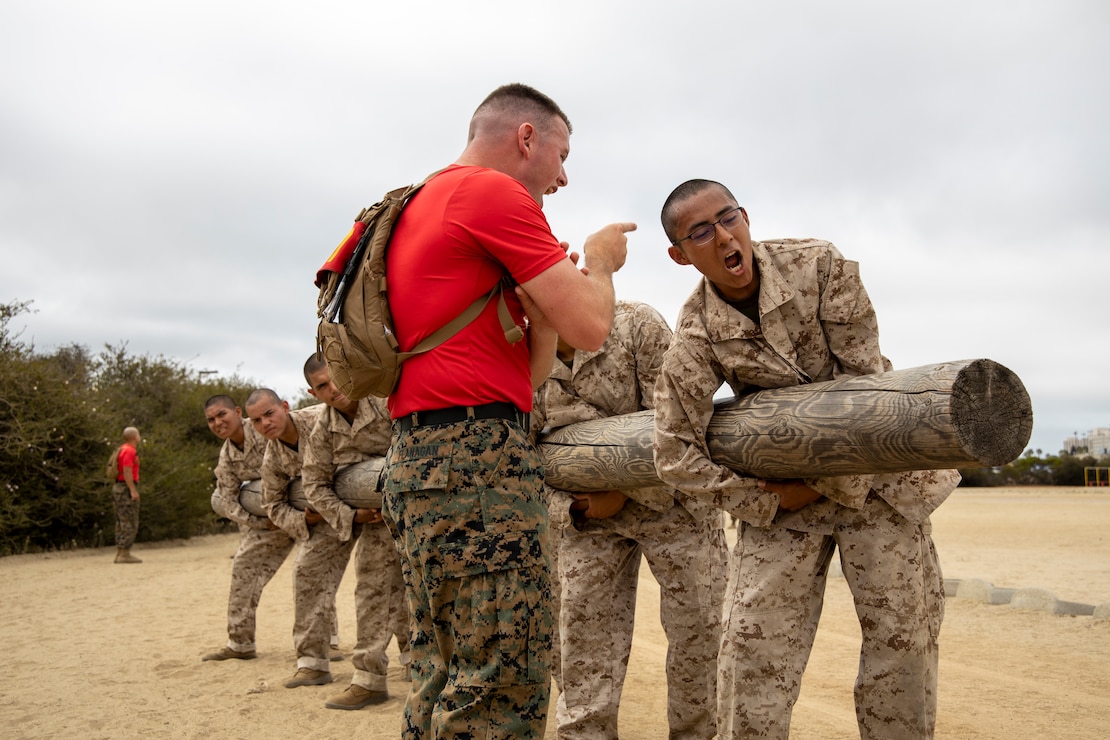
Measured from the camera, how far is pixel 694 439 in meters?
3.48

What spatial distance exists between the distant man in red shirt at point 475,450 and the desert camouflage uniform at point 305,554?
448cm

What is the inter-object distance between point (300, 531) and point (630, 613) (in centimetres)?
346

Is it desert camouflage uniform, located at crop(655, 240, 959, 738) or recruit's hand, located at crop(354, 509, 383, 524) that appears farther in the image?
recruit's hand, located at crop(354, 509, 383, 524)

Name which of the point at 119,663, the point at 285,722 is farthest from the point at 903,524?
Answer: the point at 119,663

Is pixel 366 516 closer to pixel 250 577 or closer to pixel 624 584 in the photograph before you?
pixel 250 577

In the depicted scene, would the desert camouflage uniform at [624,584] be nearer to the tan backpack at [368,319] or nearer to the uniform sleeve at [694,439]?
the uniform sleeve at [694,439]

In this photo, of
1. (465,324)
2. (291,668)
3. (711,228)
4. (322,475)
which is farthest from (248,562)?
(465,324)

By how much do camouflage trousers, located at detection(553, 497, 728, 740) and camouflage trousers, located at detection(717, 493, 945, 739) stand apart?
106 cm

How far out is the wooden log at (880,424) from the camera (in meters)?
2.80

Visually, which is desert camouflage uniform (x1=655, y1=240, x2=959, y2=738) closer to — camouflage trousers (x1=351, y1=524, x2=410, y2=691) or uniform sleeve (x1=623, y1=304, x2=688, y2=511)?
uniform sleeve (x1=623, y1=304, x2=688, y2=511)

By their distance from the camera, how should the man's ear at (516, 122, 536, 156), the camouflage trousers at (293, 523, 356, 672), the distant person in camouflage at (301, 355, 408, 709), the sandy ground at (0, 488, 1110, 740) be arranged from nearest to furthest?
the man's ear at (516, 122, 536, 156) → the sandy ground at (0, 488, 1110, 740) → the distant person in camouflage at (301, 355, 408, 709) → the camouflage trousers at (293, 523, 356, 672)

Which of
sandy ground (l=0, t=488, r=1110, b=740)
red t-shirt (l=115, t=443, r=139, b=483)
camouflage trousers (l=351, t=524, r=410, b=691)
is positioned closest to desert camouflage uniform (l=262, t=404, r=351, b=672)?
sandy ground (l=0, t=488, r=1110, b=740)

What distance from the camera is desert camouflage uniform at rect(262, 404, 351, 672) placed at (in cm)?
705

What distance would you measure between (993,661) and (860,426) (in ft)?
16.2
